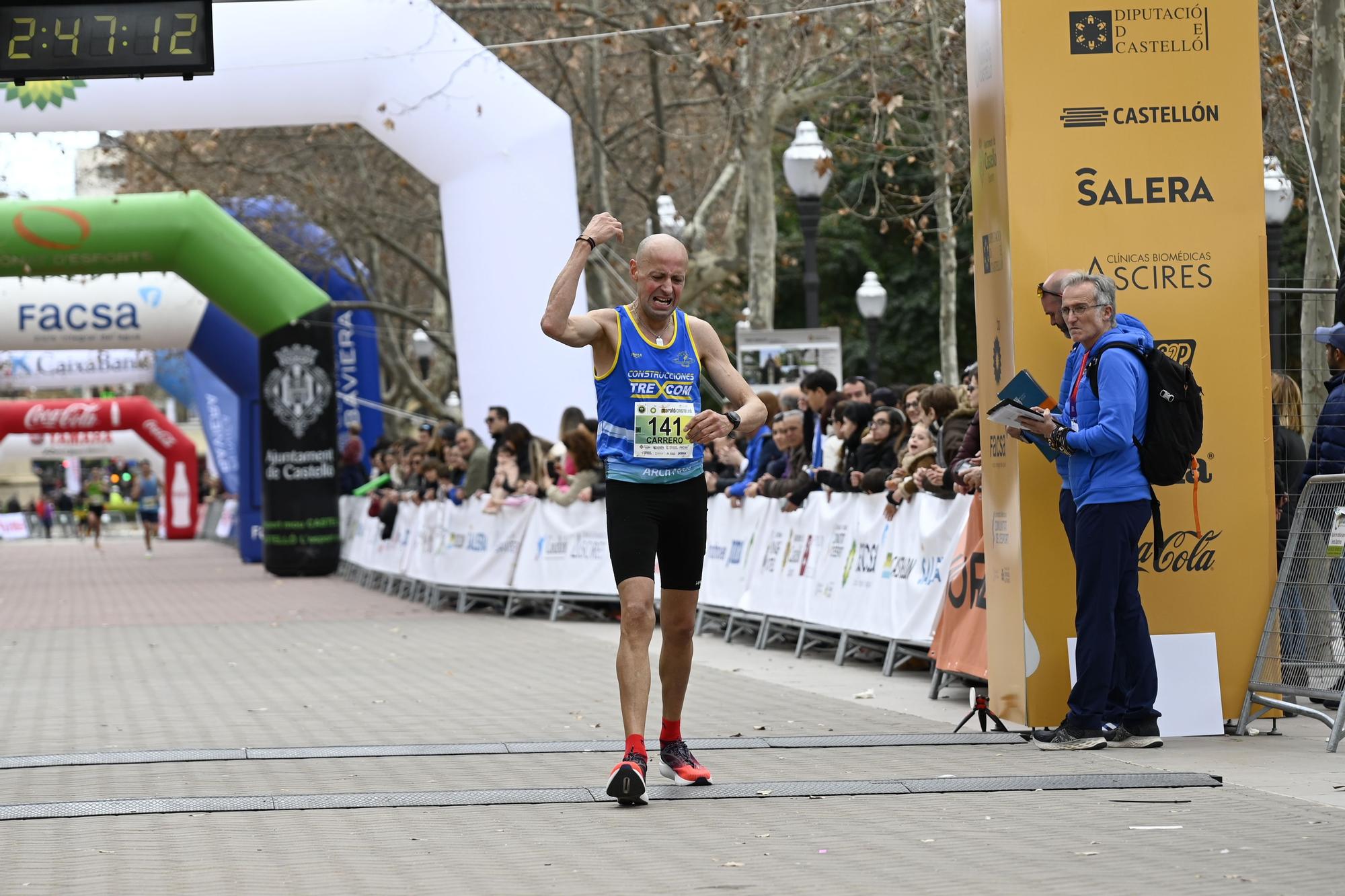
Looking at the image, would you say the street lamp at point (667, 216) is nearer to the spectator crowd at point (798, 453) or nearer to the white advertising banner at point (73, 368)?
the spectator crowd at point (798, 453)

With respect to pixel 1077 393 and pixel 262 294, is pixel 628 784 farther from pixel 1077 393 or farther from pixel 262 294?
pixel 262 294

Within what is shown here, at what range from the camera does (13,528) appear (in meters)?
68.1

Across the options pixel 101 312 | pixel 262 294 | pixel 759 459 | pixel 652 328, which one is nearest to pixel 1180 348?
pixel 652 328

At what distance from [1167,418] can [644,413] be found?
2.34 m

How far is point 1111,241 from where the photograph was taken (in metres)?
8.60

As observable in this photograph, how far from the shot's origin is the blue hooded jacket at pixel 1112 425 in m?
7.88

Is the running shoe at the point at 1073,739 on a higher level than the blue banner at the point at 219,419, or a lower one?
lower

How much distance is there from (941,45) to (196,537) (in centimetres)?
4066

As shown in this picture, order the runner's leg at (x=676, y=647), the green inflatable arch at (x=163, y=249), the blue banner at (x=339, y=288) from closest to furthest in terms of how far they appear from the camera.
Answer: the runner's leg at (x=676, y=647)
the green inflatable arch at (x=163, y=249)
the blue banner at (x=339, y=288)

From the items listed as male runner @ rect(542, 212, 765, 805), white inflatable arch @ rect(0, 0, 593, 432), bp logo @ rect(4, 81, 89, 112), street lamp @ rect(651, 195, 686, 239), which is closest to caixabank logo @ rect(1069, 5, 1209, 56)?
male runner @ rect(542, 212, 765, 805)

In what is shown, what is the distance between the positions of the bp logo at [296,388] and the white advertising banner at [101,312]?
3.42 metres

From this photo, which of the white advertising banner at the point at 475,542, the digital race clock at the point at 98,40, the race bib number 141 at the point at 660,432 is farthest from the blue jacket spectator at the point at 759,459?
the race bib number 141 at the point at 660,432

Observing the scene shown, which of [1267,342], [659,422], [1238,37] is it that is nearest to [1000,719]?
[1267,342]

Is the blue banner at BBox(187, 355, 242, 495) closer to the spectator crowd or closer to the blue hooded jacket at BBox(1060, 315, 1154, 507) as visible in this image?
the spectator crowd
